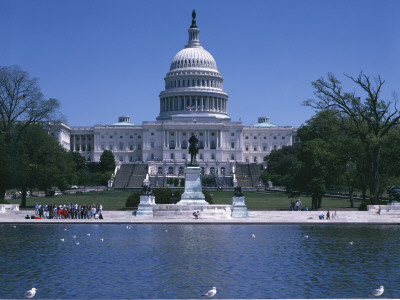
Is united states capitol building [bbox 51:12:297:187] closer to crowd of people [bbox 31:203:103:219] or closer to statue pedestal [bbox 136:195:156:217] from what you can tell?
statue pedestal [bbox 136:195:156:217]

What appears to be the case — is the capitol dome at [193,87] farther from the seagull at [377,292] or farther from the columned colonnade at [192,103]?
the seagull at [377,292]

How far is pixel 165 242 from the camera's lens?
102 feet

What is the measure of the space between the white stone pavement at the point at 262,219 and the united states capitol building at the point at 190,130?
5048 inches

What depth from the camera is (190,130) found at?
184 m

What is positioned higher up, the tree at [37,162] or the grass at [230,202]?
the tree at [37,162]

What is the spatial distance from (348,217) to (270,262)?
23600mm

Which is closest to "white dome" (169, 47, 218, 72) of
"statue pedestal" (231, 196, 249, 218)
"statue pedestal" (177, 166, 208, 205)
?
"statue pedestal" (177, 166, 208, 205)

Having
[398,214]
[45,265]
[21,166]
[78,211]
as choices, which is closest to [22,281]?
[45,265]

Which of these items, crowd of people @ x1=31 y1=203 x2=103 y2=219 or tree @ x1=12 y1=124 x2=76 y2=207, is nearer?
crowd of people @ x1=31 y1=203 x2=103 y2=219

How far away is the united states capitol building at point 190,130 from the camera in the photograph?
183125 mm

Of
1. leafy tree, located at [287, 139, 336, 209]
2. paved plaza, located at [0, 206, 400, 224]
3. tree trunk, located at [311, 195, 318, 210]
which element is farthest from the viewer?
tree trunk, located at [311, 195, 318, 210]

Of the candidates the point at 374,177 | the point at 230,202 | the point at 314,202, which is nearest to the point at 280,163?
the point at 230,202

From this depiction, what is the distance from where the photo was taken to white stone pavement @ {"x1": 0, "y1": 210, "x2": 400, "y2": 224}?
42.9m

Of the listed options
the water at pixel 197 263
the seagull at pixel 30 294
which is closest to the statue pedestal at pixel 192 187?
the water at pixel 197 263
